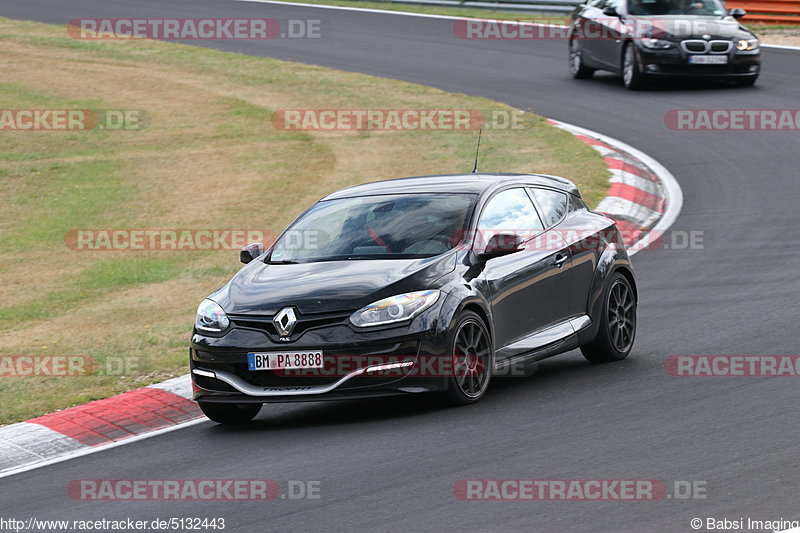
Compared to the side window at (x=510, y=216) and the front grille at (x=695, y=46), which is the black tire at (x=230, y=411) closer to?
the side window at (x=510, y=216)

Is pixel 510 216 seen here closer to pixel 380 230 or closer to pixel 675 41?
pixel 380 230

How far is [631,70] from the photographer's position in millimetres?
24250

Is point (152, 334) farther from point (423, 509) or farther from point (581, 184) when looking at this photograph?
point (581, 184)

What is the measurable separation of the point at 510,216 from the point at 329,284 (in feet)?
5.83

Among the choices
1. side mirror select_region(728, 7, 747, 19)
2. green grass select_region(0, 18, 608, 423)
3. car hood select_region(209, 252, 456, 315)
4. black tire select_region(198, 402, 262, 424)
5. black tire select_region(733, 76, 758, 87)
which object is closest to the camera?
car hood select_region(209, 252, 456, 315)

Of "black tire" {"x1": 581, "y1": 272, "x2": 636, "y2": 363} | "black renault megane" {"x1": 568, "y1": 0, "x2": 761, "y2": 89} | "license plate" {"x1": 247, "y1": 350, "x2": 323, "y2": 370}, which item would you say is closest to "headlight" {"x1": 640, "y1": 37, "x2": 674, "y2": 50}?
"black renault megane" {"x1": 568, "y1": 0, "x2": 761, "y2": 89}

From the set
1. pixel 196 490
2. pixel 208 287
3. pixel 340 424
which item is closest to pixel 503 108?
pixel 208 287

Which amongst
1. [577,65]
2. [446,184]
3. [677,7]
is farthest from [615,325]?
[577,65]

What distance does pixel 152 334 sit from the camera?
12227mm

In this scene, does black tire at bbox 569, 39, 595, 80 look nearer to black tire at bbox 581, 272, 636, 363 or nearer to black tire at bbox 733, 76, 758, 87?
black tire at bbox 733, 76, 758, 87

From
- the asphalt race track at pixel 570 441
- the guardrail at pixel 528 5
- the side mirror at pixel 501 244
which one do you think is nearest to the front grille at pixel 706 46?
the asphalt race track at pixel 570 441

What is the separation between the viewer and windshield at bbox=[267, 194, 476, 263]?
959cm

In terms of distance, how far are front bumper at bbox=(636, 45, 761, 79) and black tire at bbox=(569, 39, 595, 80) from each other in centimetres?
232

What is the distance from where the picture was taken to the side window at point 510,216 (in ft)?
32.6
